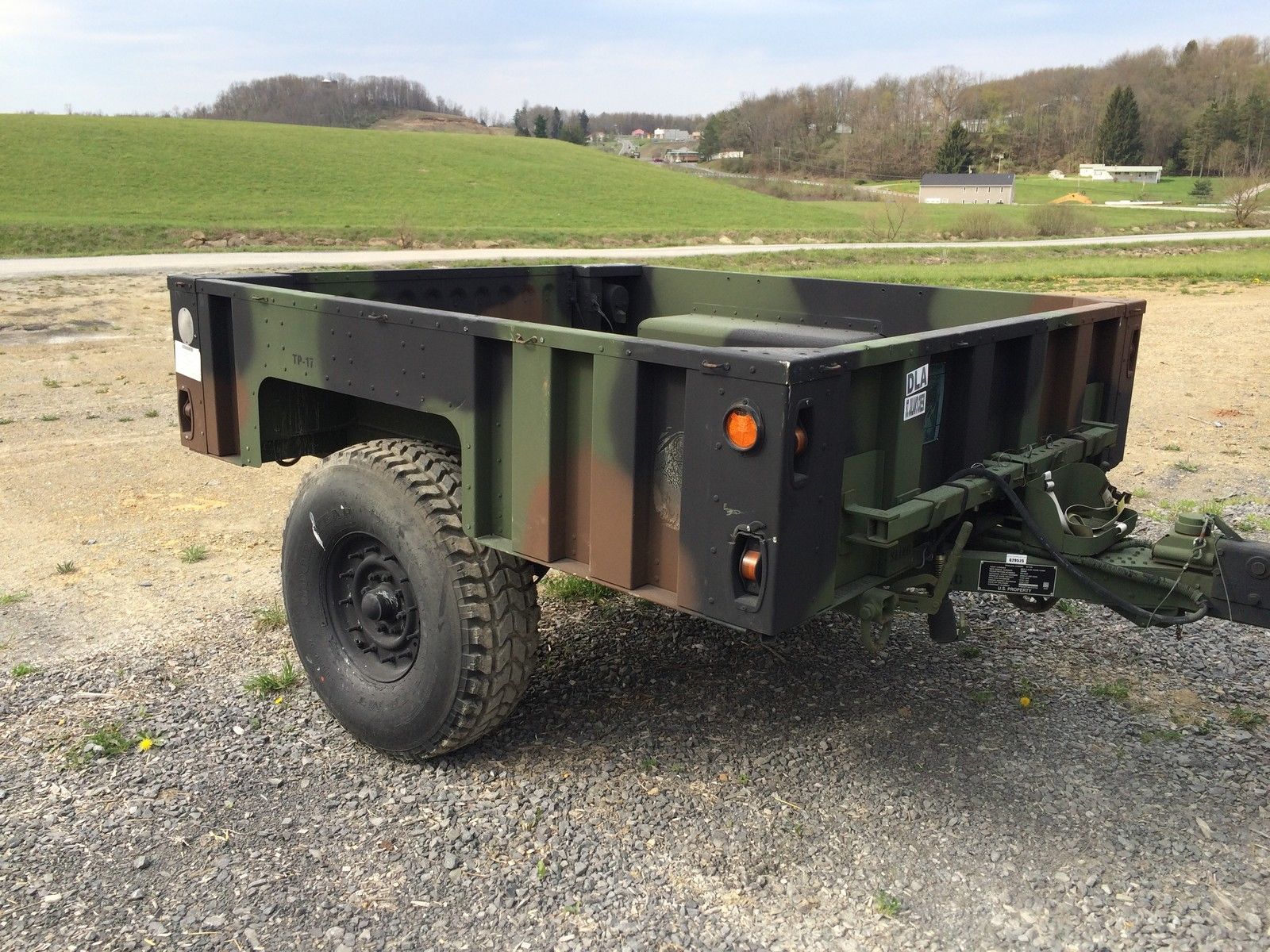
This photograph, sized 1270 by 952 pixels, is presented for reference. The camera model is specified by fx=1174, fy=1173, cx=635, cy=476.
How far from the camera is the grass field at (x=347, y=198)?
34375 millimetres

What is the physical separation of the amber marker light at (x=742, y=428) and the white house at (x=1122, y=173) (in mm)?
115088

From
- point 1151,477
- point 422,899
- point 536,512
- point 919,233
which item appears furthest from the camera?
point 919,233

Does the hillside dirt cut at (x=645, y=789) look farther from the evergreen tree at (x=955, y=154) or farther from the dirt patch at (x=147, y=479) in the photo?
the evergreen tree at (x=955, y=154)

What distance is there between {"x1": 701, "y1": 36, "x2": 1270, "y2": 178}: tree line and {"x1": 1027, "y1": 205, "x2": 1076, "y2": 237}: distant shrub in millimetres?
63174

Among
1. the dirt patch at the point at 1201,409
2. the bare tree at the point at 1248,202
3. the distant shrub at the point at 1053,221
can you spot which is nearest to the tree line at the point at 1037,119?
the bare tree at the point at 1248,202

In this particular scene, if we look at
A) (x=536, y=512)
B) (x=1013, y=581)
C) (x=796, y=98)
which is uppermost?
(x=796, y=98)

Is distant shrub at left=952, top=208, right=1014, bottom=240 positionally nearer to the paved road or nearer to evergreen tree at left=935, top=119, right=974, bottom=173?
the paved road

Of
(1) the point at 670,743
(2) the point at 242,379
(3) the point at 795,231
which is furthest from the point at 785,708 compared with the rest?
(3) the point at 795,231

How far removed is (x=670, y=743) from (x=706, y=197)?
60447 mm

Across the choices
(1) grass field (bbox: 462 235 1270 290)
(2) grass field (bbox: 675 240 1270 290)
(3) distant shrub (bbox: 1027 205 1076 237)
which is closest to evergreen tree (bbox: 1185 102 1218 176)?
(3) distant shrub (bbox: 1027 205 1076 237)

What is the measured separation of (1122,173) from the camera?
371ft

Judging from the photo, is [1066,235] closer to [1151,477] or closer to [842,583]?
[1151,477]

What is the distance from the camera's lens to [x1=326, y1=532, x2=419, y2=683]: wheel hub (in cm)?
373

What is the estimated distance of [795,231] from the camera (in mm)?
43844
